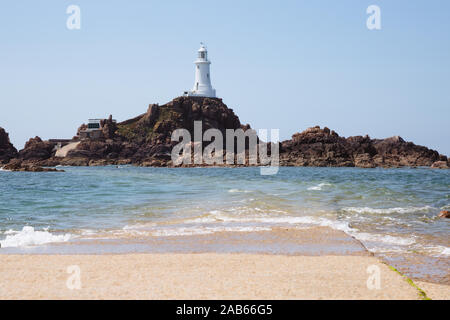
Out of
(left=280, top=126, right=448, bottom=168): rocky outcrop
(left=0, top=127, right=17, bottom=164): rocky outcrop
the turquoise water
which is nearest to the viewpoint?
the turquoise water

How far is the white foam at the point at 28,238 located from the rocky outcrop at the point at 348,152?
80.4 m

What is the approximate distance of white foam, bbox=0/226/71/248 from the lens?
13.1m

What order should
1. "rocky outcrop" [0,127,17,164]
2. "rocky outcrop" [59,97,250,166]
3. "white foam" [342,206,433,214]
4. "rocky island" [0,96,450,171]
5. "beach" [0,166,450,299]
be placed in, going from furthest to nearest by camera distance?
"rocky outcrop" [59,97,250,166] < "rocky outcrop" [0,127,17,164] < "rocky island" [0,96,450,171] < "white foam" [342,206,433,214] < "beach" [0,166,450,299]

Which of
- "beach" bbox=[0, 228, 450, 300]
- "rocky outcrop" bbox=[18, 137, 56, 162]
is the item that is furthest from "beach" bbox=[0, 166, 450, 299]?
"rocky outcrop" bbox=[18, 137, 56, 162]

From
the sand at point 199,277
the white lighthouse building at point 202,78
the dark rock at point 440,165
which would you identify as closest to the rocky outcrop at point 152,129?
Answer: the white lighthouse building at point 202,78

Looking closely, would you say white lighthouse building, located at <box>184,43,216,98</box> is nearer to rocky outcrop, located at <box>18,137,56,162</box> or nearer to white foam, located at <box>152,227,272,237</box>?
rocky outcrop, located at <box>18,137,56,162</box>

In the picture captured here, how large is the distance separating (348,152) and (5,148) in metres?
73.5

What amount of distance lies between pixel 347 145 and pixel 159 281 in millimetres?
92777

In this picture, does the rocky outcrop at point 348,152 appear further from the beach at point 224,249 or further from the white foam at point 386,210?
the white foam at point 386,210

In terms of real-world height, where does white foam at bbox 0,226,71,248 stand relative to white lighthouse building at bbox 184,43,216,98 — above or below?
below

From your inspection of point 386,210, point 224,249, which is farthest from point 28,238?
point 386,210

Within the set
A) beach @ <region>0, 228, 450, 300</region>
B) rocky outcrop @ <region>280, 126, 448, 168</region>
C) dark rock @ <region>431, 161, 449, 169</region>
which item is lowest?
dark rock @ <region>431, 161, 449, 169</region>
